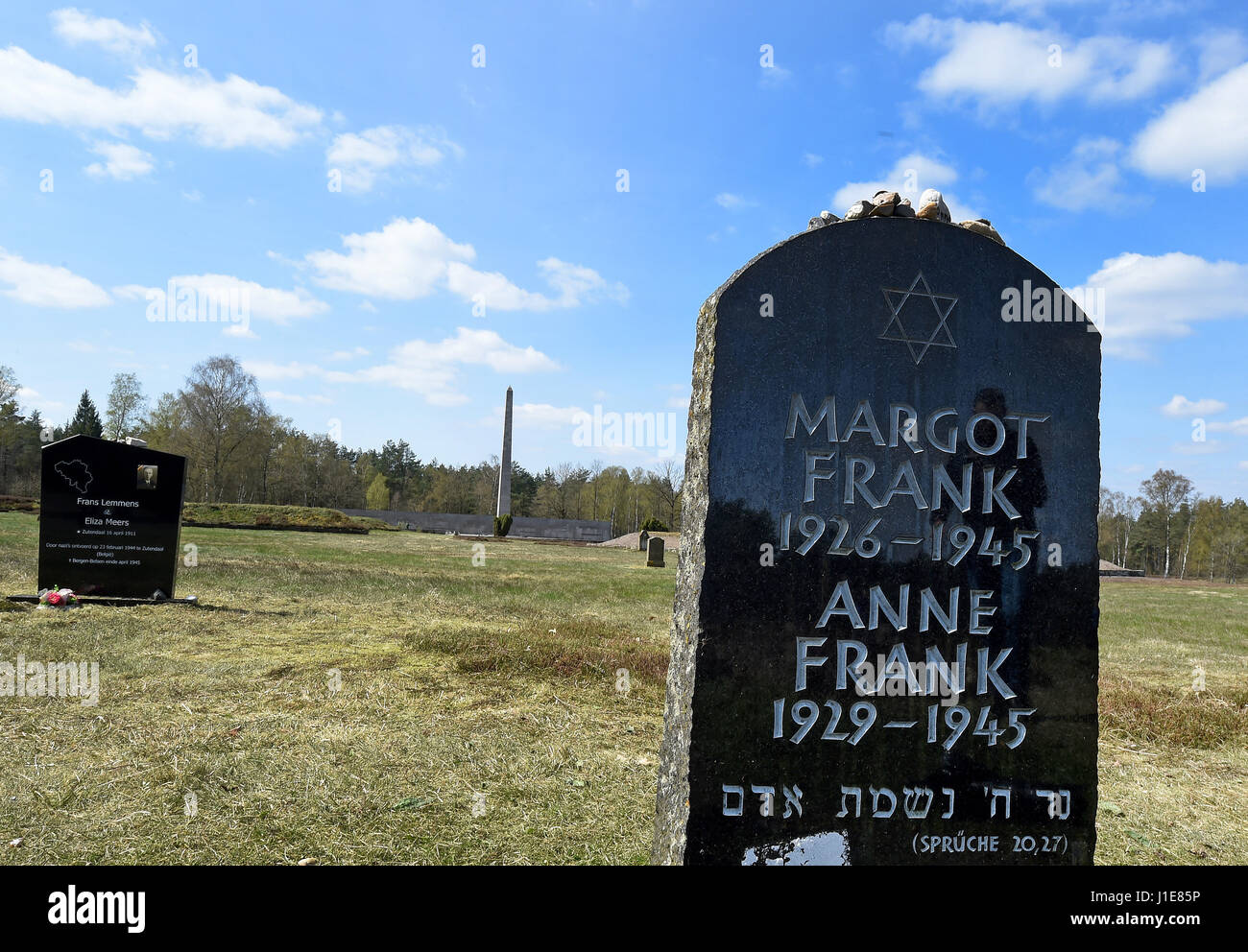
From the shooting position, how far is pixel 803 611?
9.89 ft

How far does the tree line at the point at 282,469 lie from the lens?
53.4 meters

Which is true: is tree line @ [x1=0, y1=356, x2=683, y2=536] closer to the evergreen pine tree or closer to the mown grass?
the evergreen pine tree

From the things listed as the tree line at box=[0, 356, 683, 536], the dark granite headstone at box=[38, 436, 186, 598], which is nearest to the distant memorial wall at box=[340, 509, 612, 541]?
the tree line at box=[0, 356, 683, 536]

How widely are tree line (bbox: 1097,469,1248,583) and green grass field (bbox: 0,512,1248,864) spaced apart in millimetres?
61335

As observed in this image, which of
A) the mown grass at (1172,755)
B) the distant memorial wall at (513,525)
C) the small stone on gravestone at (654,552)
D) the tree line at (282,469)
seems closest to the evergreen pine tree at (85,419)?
the tree line at (282,469)

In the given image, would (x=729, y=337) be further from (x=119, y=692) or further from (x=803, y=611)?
(x=119, y=692)

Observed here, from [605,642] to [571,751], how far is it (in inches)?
154

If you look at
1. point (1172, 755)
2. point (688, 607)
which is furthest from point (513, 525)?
point (688, 607)

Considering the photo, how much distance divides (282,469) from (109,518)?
59.6 m

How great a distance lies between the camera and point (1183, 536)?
218 ft

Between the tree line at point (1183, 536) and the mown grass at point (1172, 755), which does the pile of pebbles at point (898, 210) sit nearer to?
the mown grass at point (1172, 755)
